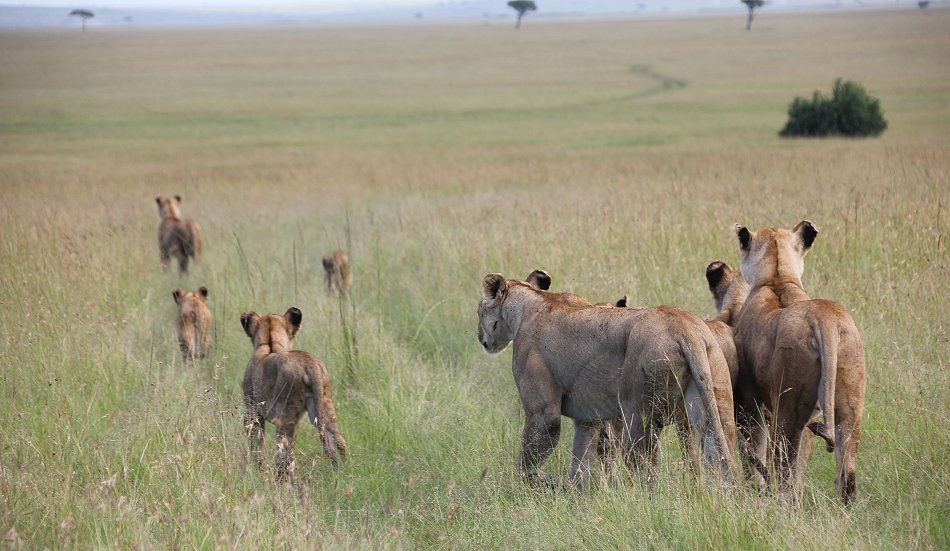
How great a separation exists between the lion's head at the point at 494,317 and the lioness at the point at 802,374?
5.09 ft

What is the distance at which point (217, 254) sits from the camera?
15562 mm

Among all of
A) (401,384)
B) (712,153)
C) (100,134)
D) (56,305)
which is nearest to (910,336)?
(401,384)

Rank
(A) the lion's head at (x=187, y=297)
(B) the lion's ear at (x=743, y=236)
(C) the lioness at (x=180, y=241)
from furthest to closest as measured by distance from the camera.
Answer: (C) the lioness at (x=180, y=241) < (A) the lion's head at (x=187, y=297) < (B) the lion's ear at (x=743, y=236)

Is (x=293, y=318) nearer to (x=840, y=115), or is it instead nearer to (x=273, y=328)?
(x=273, y=328)

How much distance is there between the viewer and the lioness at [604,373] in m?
5.10

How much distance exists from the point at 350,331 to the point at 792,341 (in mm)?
4614

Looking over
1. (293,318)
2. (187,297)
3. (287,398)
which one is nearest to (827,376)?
(287,398)

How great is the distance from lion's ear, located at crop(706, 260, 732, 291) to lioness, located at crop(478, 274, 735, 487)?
3.33 ft

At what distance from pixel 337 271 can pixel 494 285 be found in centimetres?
504

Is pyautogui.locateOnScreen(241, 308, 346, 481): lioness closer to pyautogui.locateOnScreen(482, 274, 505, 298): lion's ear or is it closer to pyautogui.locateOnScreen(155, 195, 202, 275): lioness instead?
pyautogui.locateOnScreen(482, 274, 505, 298): lion's ear

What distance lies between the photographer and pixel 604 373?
554 centimetres

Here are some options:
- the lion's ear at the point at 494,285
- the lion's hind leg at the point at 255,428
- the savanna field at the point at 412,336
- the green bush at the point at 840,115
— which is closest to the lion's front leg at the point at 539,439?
the savanna field at the point at 412,336

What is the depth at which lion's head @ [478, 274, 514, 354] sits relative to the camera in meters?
6.54

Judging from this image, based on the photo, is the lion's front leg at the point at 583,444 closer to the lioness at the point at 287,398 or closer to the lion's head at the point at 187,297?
the lioness at the point at 287,398
